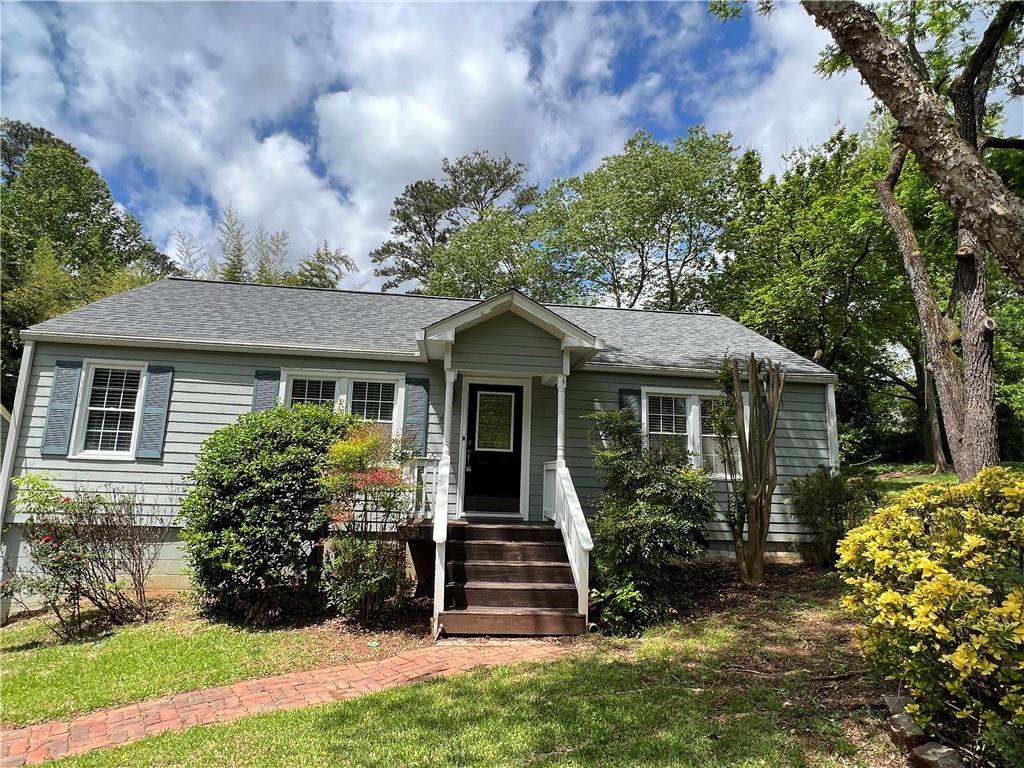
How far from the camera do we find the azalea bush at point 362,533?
611 centimetres

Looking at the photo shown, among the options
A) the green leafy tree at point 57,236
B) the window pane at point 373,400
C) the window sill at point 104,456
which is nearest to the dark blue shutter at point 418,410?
the window pane at point 373,400

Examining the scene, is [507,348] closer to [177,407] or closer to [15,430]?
[177,407]

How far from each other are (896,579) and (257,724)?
14.2 ft

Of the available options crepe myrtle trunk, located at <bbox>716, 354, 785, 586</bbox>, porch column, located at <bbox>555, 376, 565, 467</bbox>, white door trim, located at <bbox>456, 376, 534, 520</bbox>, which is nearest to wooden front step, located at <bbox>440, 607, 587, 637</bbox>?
porch column, located at <bbox>555, 376, 565, 467</bbox>

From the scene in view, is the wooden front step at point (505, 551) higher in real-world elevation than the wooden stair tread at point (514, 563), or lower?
higher

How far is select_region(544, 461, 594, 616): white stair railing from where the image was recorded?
236 inches

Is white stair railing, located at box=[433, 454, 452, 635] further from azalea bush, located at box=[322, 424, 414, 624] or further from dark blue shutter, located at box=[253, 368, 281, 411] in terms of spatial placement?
dark blue shutter, located at box=[253, 368, 281, 411]

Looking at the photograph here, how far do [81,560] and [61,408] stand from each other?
276cm

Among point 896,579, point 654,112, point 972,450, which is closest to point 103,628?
point 896,579

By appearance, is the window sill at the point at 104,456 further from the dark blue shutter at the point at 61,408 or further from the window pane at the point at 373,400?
the window pane at the point at 373,400

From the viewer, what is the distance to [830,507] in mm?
8047

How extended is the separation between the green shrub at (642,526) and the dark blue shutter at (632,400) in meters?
2.16

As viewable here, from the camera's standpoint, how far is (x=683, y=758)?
3127 millimetres

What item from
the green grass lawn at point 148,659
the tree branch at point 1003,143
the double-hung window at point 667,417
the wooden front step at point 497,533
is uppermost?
the tree branch at point 1003,143
